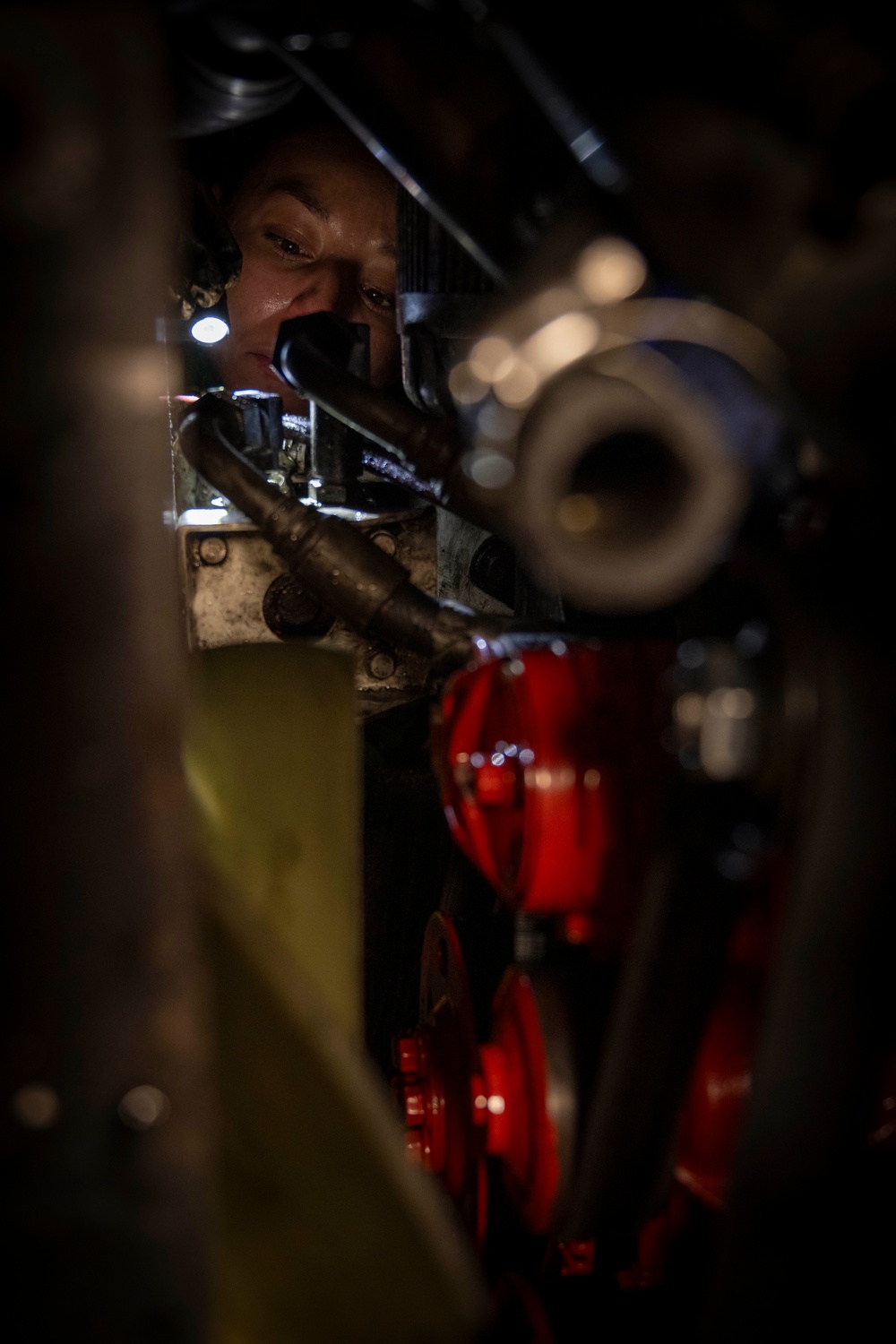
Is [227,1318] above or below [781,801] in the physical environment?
below

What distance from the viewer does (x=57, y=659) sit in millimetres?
512

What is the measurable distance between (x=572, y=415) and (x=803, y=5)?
308 mm

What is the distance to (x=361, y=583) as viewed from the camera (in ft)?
3.80

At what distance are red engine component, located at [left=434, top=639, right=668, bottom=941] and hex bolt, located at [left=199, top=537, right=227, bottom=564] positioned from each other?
683 millimetres

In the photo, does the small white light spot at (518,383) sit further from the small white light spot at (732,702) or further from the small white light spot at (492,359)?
the small white light spot at (732,702)

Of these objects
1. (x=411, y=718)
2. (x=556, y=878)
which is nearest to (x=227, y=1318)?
(x=556, y=878)

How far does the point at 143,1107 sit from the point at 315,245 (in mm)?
2231

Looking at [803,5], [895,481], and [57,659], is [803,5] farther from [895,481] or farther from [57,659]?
[57,659]

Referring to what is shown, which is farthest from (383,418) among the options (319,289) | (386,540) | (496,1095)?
(319,289)

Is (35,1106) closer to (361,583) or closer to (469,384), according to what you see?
(469,384)

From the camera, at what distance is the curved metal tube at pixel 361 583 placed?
1.13 meters

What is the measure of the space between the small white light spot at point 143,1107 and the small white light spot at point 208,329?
1.60 meters

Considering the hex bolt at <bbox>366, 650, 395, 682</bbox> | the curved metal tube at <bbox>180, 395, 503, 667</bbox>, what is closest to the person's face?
the hex bolt at <bbox>366, 650, 395, 682</bbox>

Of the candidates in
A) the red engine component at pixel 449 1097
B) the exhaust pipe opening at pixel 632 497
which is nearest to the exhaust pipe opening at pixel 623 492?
the exhaust pipe opening at pixel 632 497
